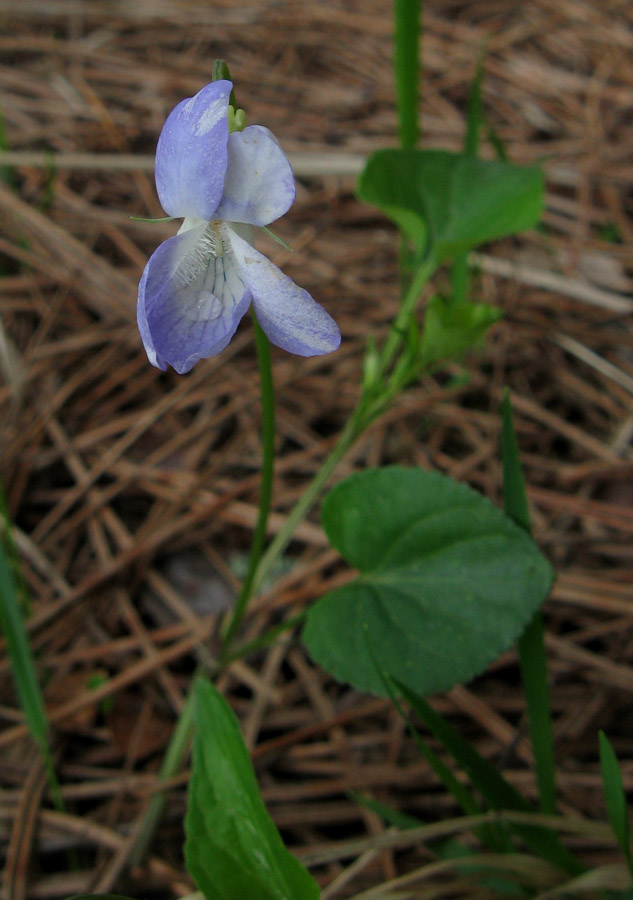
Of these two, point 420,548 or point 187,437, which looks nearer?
point 420,548

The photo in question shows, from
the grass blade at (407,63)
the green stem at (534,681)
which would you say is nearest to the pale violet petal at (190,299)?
the green stem at (534,681)

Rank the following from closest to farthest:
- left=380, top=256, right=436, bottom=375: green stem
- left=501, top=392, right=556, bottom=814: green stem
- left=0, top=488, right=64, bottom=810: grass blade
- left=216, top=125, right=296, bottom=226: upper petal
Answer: left=216, top=125, right=296, bottom=226: upper petal, left=501, top=392, right=556, bottom=814: green stem, left=0, top=488, right=64, bottom=810: grass blade, left=380, top=256, right=436, bottom=375: green stem

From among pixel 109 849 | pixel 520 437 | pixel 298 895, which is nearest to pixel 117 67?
pixel 520 437

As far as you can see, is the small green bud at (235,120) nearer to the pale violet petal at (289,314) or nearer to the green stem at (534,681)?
the pale violet petal at (289,314)

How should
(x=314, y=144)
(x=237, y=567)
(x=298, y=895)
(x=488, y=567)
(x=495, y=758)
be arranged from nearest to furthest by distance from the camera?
(x=298, y=895) < (x=488, y=567) < (x=495, y=758) < (x=237, y=567) < (x=314, y=144)

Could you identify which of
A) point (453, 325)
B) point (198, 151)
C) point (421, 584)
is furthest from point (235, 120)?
point (421, 584)

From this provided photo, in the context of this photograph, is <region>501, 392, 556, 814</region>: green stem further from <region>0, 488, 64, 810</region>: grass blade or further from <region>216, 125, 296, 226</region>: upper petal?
<region>0, 488, 64, 810</region>: grass blade

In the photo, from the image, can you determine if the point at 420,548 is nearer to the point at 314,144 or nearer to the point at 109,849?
the point at 109,849

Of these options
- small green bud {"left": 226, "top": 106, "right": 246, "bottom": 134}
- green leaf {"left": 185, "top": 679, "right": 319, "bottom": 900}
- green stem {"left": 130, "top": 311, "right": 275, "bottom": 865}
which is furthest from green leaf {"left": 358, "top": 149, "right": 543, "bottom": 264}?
green leaf {"left": 185, "top": 679, "right": 319, "bottom": 900}
